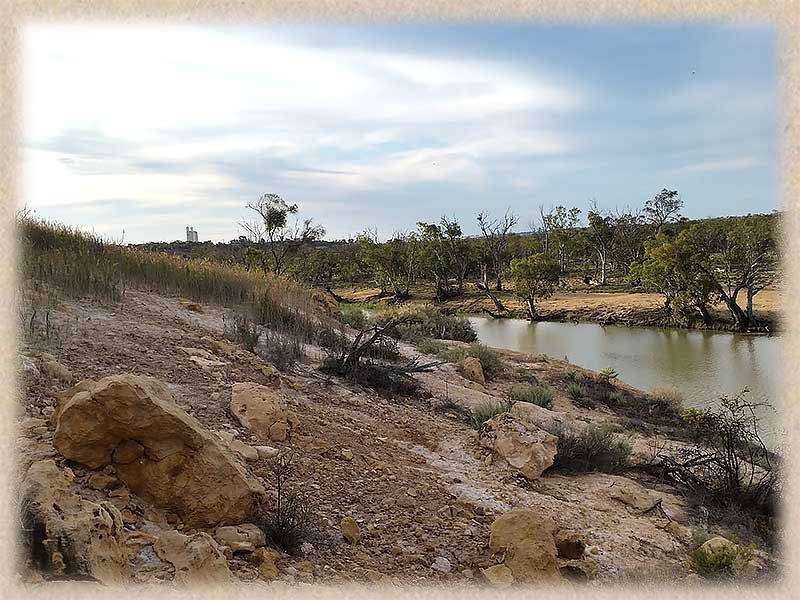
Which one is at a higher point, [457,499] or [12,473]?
[12,473]

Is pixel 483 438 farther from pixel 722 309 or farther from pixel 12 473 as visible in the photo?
pixel 722 309

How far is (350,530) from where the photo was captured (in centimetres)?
283

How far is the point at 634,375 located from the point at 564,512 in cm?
1259

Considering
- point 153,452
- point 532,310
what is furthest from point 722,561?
point 532,310

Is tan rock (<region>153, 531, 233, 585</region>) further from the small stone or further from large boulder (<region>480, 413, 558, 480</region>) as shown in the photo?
large boulder (<region>480, 413, 558, 480</region>)

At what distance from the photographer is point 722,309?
27.0 meters

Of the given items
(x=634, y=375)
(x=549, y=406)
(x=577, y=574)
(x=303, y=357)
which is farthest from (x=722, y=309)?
(x=577, y=574)

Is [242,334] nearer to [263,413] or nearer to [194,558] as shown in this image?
[263,413]

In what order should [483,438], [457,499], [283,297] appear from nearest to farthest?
[457,499] < [483,438] < [283,297]

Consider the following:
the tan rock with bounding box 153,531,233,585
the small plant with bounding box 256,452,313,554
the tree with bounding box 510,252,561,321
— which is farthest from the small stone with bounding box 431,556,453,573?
the tree with bounding box 510,252,561,321

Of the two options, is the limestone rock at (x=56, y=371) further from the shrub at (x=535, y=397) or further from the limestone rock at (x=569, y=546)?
the shrub at (x=535, y=397)

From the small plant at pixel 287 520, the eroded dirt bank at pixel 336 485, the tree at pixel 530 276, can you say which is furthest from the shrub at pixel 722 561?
the tree at pixel 530 276

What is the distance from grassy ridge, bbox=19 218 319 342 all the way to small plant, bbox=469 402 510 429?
8.01 ft

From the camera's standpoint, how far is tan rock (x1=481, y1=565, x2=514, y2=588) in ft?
8.43
